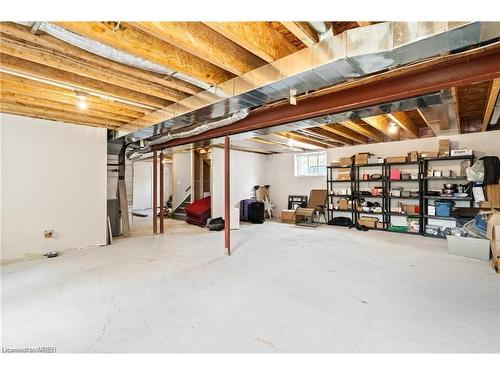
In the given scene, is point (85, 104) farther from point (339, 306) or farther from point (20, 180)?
point (339, 306)

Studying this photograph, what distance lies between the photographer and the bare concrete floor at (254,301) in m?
1.72

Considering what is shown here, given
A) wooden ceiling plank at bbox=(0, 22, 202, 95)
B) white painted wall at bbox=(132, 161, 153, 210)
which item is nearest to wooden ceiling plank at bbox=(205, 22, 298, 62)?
wooden ceiling plank at bbox=(0, 22, 202, 95)

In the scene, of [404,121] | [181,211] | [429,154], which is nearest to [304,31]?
[404,121]

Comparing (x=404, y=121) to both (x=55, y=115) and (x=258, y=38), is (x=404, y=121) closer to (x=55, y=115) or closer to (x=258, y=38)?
(x=258, y=38)

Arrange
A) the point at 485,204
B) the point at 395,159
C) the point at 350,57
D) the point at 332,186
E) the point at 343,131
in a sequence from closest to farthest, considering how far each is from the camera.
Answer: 1. the point at 350,57
2. the point at 485,204
3. the point at 343,131
4. the point at 395,159
5. the point at 332,186

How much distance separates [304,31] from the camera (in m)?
A: 1.82

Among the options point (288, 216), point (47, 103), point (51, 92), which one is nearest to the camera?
point (51, 92)

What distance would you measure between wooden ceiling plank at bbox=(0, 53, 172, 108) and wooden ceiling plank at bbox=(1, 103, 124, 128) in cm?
159

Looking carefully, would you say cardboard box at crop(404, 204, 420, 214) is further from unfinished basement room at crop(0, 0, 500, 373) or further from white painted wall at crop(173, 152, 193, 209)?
white painted wall at crop(173, 152, 193, 209)

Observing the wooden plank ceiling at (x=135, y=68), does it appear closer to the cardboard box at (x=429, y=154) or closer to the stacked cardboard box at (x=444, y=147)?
the stacked cardboard box at (x=444, y=147)

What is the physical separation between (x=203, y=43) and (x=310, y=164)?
6.34 meters

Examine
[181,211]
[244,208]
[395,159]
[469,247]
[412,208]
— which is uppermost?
[395,159]

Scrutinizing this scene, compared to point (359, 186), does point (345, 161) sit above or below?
above

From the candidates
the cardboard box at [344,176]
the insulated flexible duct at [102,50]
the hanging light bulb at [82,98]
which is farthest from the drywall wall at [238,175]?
the insulated flexible duct at [102,50]
